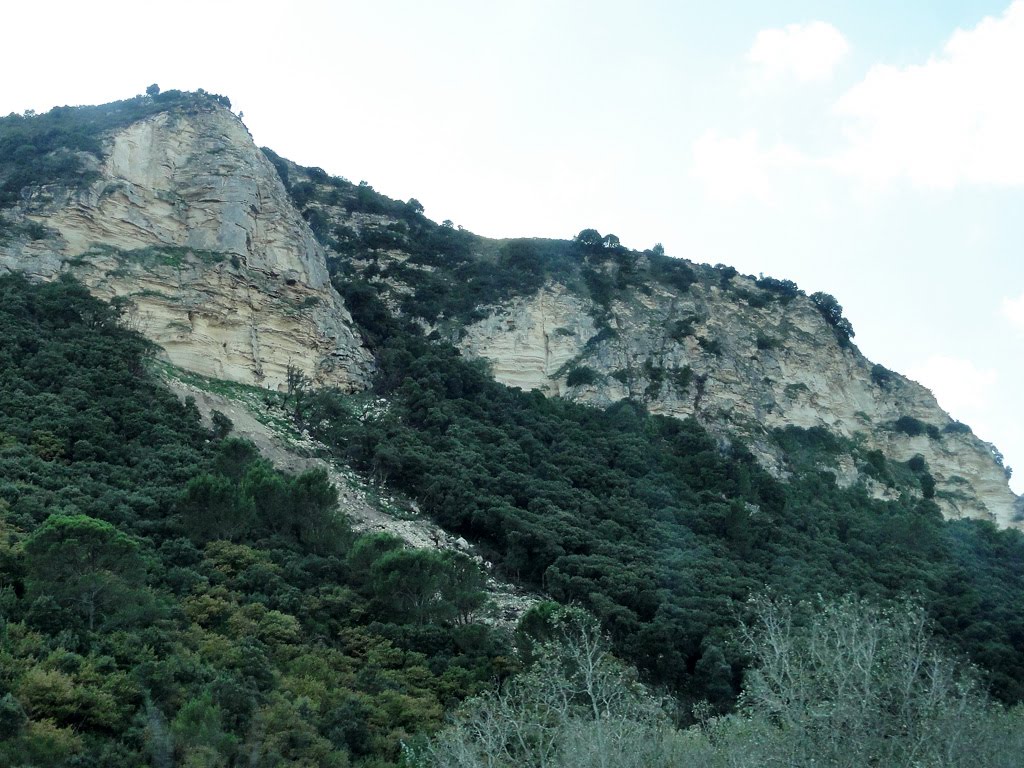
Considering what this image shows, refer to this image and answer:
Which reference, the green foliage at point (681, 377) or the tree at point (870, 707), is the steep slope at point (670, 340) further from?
the tree at point (870, 707)

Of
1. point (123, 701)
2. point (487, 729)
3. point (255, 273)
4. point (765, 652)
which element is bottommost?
point (123, 701)

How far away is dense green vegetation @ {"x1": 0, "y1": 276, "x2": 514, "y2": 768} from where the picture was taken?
597 inches

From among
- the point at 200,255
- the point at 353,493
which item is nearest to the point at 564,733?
the point at 353,493

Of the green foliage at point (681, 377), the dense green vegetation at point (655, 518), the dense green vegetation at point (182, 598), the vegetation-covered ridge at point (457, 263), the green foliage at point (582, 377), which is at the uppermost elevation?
the vegetation-covered ridge at point (457, 263)

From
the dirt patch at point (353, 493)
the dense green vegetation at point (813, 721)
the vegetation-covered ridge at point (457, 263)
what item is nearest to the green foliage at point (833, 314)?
the vegetation-covered ridge at point (457, 263)

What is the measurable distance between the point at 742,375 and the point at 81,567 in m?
39.6

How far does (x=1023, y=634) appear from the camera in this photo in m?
31.0

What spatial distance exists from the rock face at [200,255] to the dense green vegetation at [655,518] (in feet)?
11.3

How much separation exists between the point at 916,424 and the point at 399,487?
32.2 m

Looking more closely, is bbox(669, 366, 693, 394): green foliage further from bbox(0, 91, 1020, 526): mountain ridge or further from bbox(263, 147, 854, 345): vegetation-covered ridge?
bbox(263, 147, 854, 345): vegetation-covered ridge

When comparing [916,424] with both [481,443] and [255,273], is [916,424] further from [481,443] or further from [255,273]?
[255,273]

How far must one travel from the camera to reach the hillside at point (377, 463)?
18.7 metres

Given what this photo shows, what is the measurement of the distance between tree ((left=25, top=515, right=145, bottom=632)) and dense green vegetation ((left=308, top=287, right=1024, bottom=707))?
1295 cm

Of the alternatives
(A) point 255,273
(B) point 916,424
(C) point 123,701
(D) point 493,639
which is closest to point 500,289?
(A) point 255,273
